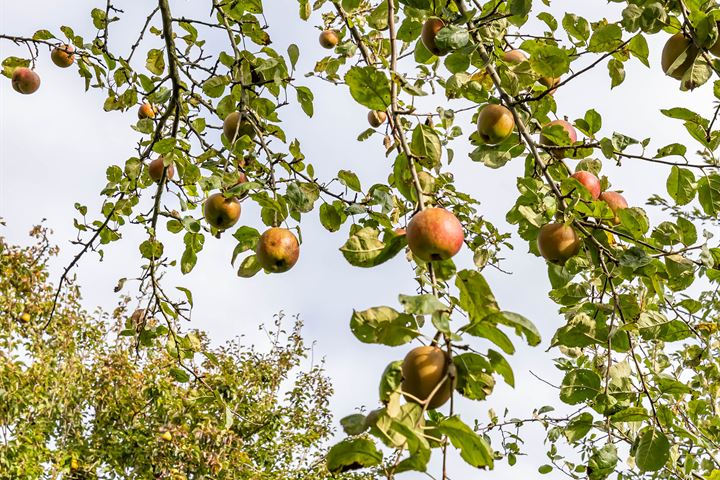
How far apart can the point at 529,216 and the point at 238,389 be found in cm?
994

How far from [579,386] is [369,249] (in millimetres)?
887

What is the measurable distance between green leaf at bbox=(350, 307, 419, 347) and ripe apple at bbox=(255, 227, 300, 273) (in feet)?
2.29

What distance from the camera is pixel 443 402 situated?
114 centimetres

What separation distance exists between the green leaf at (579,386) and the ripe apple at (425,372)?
87 centimetres

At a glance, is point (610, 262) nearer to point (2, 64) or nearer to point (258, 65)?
point (258, 65)

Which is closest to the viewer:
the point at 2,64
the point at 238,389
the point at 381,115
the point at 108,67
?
the point at 108,67

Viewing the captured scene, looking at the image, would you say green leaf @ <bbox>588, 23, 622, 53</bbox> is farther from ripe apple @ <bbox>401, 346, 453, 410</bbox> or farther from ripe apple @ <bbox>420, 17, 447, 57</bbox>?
ripe apple @ <bbox>401, 346, 453, 410</bbox>

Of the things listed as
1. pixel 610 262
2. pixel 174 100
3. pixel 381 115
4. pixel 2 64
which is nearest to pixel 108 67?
pixel 174 100

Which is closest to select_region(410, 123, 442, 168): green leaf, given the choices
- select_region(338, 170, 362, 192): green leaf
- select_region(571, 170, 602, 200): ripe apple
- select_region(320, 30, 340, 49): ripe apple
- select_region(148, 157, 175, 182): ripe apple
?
select_region(338, 170, 362, 192): green leaf

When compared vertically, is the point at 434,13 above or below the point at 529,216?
above

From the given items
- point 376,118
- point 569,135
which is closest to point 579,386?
point 569,135

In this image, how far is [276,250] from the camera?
1768 mm

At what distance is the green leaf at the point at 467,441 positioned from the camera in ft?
3.12

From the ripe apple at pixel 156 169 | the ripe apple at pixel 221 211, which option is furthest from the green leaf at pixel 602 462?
the ripe apple at pixel 156 169
